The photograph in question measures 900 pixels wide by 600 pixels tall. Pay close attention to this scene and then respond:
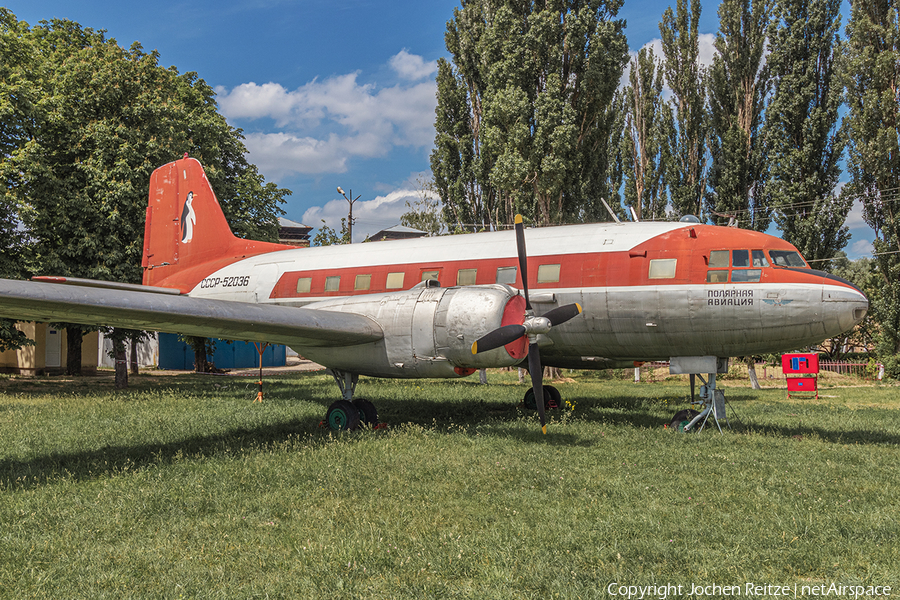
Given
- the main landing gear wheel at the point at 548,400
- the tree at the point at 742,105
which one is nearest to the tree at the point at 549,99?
the tree at the point at 742,105

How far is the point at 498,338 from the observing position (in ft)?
33.6

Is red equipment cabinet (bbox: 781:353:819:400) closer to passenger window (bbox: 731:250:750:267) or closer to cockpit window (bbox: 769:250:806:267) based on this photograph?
cockpit window (bbox: 769:250:806:267)

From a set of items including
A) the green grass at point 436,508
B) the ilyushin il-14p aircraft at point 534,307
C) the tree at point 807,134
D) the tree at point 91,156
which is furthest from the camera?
the tree at point 807,134

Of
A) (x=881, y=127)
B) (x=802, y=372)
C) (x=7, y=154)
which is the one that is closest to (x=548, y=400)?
(x=802, y=372)

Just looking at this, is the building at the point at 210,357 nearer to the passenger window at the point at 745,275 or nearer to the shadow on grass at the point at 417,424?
the shadow on grass at the point at 417,424

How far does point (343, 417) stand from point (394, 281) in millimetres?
3777

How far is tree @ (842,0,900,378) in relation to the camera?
26.2 m

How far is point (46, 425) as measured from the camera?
13062 millimetres

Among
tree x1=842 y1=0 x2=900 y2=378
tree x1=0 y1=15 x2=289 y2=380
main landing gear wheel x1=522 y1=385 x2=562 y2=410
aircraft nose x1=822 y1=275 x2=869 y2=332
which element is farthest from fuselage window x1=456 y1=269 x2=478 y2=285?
tree x1=842 y1=0 x2=900 y2=378

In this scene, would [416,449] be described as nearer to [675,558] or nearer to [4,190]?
[675,558]

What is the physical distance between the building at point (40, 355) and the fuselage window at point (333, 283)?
23000 millimetres

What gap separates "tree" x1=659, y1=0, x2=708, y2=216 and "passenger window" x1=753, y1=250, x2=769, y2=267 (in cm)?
2487

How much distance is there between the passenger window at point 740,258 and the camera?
1164 centimetres

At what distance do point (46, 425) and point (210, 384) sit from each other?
38.1 ft
